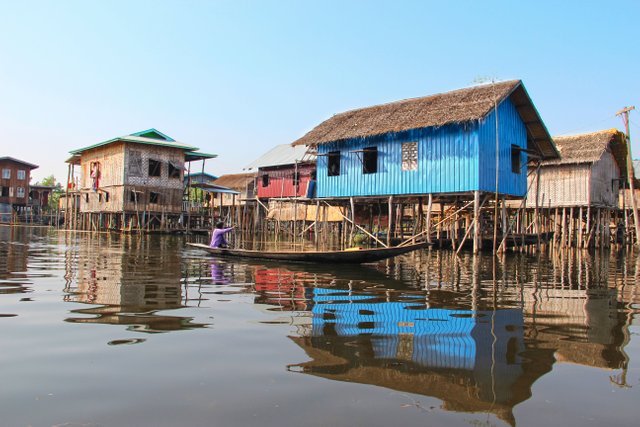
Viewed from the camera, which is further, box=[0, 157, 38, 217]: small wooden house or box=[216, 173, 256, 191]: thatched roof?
box=[0, 157, 38, 217]: small wooden house

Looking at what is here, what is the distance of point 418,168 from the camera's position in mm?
16156

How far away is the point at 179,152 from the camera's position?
28.2 metres

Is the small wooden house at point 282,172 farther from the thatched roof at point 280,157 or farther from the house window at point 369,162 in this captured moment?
the house window at point 369,162

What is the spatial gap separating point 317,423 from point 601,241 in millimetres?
22875

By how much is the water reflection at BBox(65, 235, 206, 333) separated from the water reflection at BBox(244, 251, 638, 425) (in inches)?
48.0

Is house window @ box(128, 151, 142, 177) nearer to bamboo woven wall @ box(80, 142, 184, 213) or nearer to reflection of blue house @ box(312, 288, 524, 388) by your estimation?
bamboo woven wall @ box(80, 142, 184, 213)

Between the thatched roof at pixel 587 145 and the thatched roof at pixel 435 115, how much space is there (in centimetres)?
374

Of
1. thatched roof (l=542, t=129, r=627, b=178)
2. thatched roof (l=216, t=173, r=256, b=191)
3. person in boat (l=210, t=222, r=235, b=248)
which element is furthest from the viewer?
thatched roof (l=216, t=173, r=256, b=191)

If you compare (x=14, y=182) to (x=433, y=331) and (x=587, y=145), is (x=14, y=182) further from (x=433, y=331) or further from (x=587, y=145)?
(x=433, y=331)

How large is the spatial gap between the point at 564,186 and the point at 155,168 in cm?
2043

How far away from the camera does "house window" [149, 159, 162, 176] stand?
27.3 m

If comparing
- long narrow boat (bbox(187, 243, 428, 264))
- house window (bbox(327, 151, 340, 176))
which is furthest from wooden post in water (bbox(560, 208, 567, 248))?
long narrow boat (bbox(187, 243, 428, 264))

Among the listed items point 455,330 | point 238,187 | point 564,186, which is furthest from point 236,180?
point 455,330

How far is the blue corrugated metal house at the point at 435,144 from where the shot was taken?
14945mm
